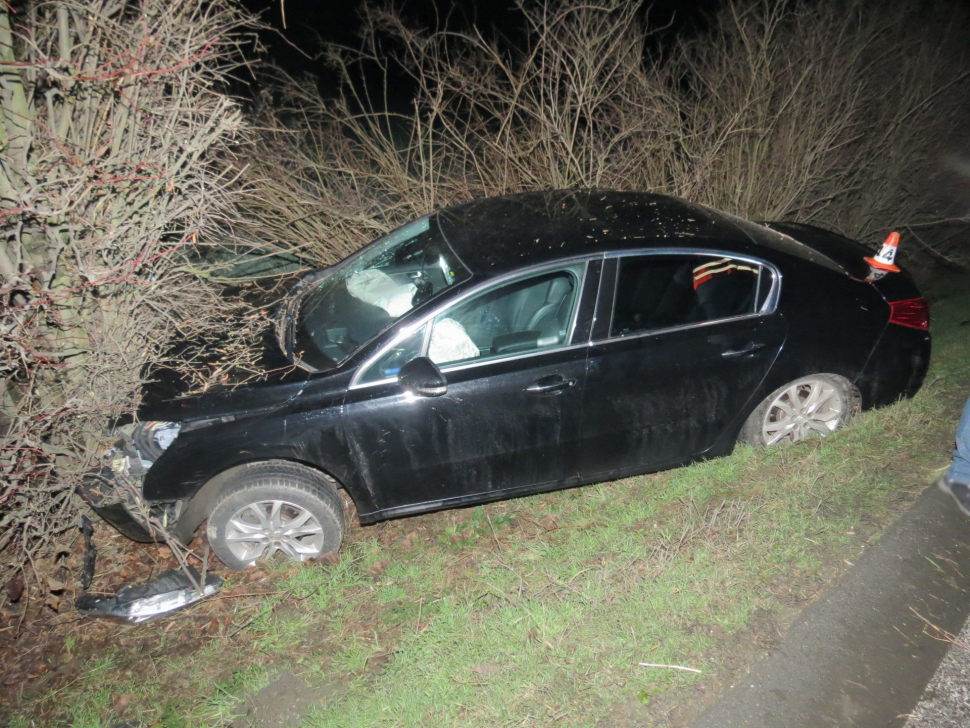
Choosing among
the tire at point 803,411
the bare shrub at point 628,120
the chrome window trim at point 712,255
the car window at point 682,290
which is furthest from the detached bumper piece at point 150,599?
the bare shrub at point 628,120

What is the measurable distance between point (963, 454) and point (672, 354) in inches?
57.2

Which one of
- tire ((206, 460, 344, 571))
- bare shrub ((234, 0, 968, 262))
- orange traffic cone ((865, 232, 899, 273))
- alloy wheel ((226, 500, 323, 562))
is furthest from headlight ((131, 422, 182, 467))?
orange traffic cone ((865, 232, 899, 273))

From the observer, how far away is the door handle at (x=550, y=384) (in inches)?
145

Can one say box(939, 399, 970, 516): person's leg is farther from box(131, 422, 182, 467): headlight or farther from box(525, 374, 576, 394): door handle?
box(131, 422, 182, 467): headlight

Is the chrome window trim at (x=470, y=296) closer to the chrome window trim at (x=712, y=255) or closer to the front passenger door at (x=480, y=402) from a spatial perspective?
the front passenger door at (x=480, y=402)

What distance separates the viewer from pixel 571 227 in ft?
13.0

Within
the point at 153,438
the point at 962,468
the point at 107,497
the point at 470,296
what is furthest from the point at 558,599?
the point at 107,497

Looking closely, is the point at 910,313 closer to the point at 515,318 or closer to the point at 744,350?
the point at 744,350

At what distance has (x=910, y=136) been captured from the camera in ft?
24.8

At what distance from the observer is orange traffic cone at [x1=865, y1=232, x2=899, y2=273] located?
4.42 meters

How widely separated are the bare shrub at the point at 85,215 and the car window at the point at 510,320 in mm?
1520

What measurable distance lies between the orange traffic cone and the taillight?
259 millimetres

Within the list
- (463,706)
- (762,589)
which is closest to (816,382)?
(762,589)

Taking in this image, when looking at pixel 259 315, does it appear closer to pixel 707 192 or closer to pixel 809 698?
pixel 809 698
